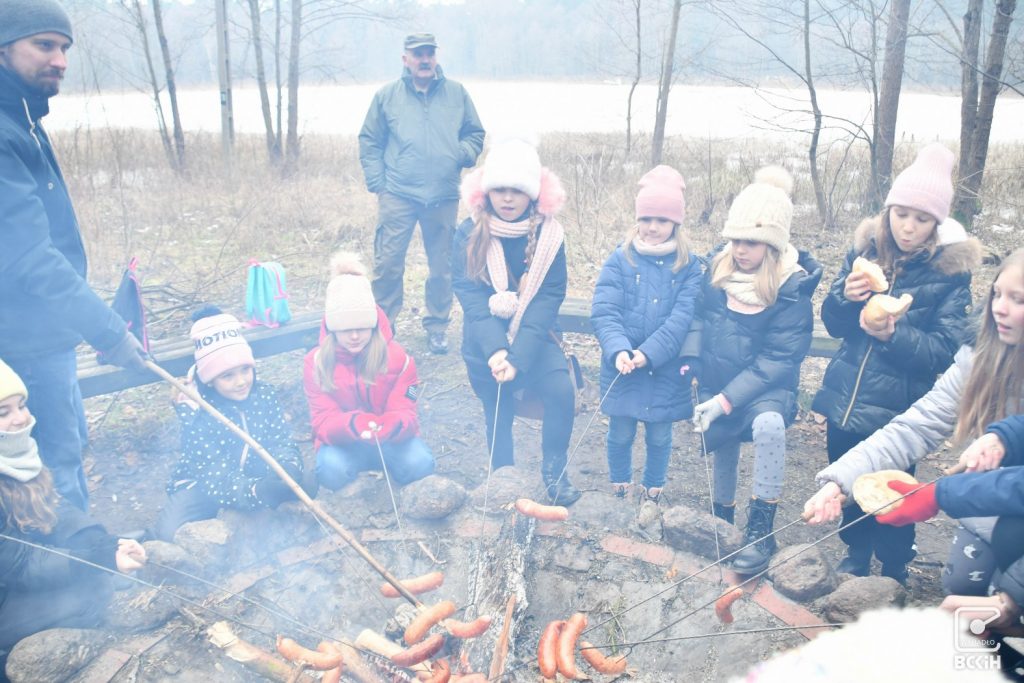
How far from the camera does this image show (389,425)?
3705 mm

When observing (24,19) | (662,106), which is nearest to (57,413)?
(24,19)

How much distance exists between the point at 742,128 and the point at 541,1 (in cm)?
2223

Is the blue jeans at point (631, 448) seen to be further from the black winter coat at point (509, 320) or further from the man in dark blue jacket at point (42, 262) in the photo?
the man in dark blue jacket at point (42, 262)

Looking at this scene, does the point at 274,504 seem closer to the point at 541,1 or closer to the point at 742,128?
the point at 742,128

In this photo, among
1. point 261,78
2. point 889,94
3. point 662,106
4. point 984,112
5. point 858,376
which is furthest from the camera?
point 261,78

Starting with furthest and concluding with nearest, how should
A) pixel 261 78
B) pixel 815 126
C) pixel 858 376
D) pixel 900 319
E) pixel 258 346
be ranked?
1. pixel 261 78
2. pixel 815 126
3. pixel 258 346
4. pixel 858 376
5. pixel 900 319

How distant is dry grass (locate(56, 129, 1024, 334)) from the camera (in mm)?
7293

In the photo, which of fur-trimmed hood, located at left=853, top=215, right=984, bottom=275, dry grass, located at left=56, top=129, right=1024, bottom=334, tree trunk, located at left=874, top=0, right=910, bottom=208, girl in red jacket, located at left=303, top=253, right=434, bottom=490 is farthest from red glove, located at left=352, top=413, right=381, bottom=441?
tree trunk, located at left=874, top=0, right=910, bottom=208

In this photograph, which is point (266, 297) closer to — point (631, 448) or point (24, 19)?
point (24, 19)

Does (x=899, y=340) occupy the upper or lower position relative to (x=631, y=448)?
upper

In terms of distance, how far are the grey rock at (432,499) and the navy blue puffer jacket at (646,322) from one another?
857 mm

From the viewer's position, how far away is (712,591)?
2.98 meters

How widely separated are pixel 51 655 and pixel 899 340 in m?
3.45

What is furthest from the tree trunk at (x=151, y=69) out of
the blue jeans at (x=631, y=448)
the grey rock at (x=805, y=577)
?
the grey rock at (x=805, y=577)
